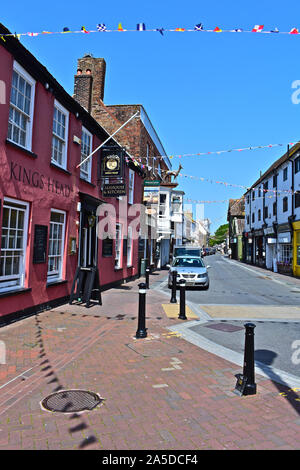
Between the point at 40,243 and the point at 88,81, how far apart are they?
9.34 m

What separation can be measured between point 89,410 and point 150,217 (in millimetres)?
19145

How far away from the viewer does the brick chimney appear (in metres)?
14.1

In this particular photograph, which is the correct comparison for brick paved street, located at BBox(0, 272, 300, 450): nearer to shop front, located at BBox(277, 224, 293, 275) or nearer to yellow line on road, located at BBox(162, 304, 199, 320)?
yellow line on road, located at BBox(162, 304, 199, 320)

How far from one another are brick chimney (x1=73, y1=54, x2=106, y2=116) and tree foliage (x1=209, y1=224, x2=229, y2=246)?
8991 centimetres

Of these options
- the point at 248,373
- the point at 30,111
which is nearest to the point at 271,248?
the point at 30,111

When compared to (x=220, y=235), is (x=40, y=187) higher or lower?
lower

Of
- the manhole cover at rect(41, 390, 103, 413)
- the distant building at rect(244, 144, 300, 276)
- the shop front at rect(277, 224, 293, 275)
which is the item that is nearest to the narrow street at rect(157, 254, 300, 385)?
the manhole cover at rect(41, 390, 103, 413)

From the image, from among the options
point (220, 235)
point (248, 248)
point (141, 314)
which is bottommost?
point (141, 314)

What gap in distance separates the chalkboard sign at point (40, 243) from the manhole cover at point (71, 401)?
459 cm

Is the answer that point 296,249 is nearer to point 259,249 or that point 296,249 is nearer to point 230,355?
point 259,249

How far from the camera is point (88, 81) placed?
46.8 feet
